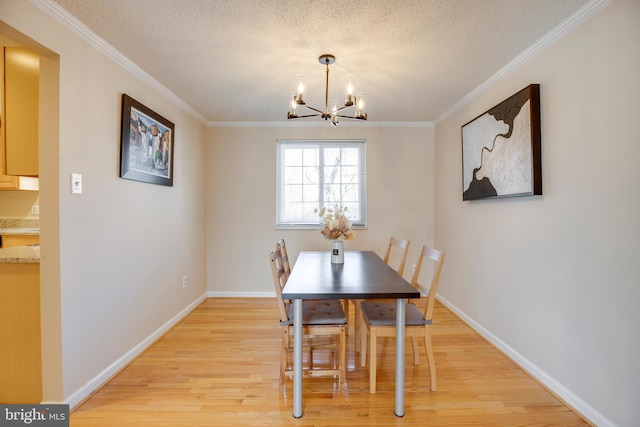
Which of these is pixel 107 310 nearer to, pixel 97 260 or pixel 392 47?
pixel 97 260

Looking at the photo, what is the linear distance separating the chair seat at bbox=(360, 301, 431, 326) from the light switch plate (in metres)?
2.01

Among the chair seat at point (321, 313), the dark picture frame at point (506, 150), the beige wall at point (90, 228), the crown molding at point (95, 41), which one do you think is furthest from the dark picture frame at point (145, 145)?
the dark picture frame at point (506, 150)

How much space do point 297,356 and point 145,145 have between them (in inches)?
83.1

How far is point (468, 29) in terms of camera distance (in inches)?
74.5

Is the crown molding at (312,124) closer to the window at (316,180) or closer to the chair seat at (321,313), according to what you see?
the window at (316,180)

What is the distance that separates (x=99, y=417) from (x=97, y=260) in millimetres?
942

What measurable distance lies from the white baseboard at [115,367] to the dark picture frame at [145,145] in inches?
54.2

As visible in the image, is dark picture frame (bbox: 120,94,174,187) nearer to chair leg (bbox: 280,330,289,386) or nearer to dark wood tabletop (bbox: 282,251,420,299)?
dark wood tabletop (bbox: 282,251,420,299)

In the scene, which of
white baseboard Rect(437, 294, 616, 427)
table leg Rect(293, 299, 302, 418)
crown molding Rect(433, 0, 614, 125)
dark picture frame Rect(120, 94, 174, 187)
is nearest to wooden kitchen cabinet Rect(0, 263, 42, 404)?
dark picture frame Rect(120, 94, 174, 187)

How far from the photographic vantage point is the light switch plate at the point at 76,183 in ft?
5.91

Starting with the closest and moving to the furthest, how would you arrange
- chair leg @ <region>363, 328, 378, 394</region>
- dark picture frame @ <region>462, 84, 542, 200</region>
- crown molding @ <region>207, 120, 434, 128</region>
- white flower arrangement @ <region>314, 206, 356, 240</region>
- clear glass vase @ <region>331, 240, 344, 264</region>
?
1. chair leg @ <region>363, 328, 378, 394</region>
2. dark picture frame @ <region>462, 84, 542, 200</region>
3. white flower arrangement @ <region>314, 206, 356, 240</region>
4. clear glass vase @ <region>331, 240, 344, 264</region>
5. crown molding @ <region>207, 120, 434, 128</region>

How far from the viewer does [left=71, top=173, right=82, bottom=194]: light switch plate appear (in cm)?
180

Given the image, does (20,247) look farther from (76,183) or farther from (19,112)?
(19,112)

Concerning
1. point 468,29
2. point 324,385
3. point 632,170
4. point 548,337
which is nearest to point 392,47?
point 468,29
